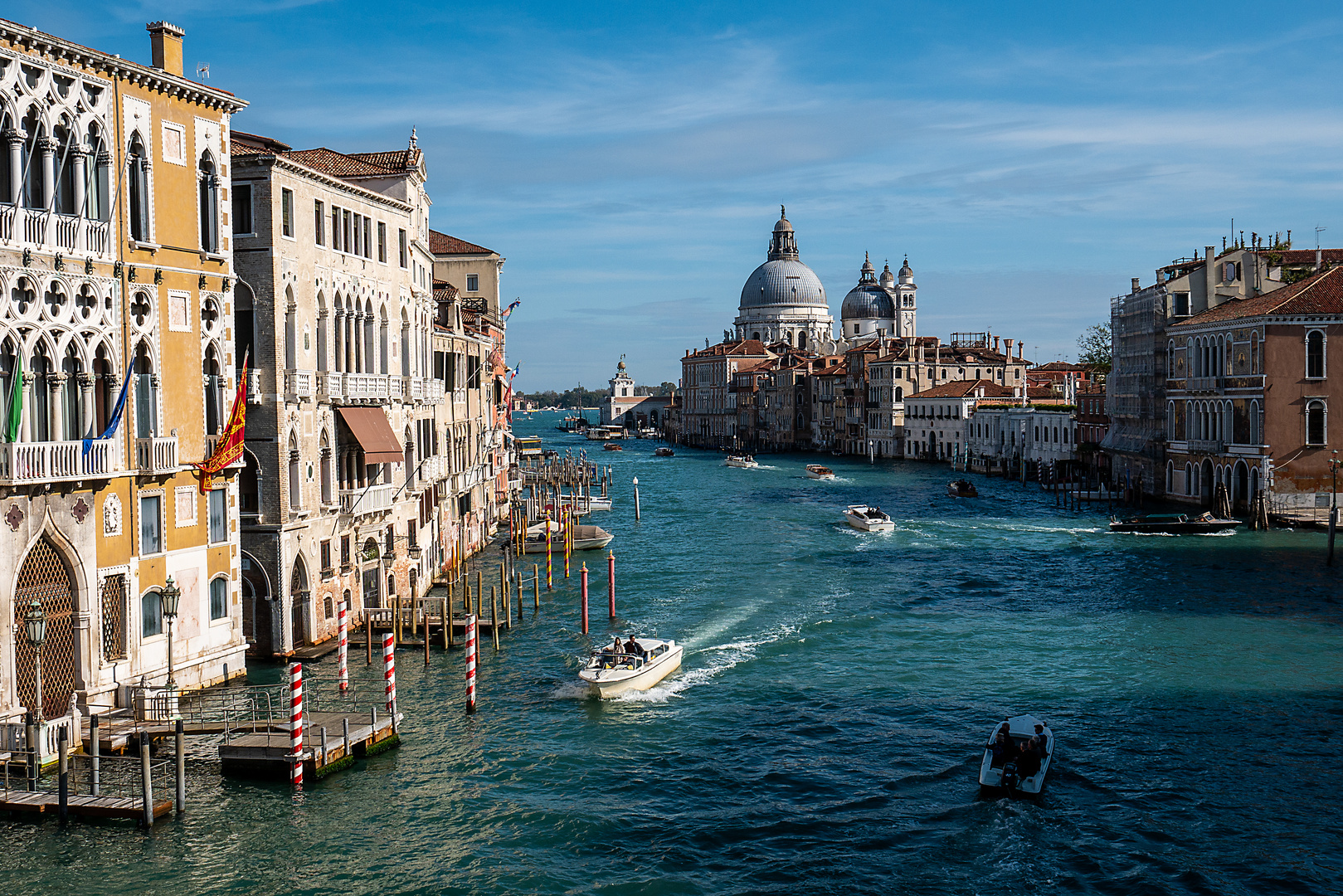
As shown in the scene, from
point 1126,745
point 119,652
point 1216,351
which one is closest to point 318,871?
point 119,652

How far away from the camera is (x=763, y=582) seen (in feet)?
111

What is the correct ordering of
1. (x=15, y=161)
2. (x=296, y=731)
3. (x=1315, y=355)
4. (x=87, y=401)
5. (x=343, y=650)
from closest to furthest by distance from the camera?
(x=15, y=161) < (x=296, y=731) < (x=87, y=401) < (x=343, y=650) < (x=1315, y=355)

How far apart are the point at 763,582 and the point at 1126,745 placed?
627 inches

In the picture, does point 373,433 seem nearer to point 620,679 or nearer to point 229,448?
point 229,448

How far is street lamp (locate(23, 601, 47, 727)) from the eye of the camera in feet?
51.0

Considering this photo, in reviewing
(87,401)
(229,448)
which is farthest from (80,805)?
(229,448)

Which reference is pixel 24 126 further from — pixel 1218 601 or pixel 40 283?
pixel 1218 601

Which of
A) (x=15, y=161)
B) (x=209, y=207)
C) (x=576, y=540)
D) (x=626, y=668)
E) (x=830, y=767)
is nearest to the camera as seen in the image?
(x=15, y=161)

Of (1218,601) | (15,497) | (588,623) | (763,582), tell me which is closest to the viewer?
(15,497)

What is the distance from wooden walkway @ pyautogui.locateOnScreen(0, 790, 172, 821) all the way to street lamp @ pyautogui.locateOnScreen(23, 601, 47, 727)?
1220 millimetres

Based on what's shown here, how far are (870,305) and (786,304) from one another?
18.2m

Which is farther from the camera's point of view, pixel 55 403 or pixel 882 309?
pixel 882 309

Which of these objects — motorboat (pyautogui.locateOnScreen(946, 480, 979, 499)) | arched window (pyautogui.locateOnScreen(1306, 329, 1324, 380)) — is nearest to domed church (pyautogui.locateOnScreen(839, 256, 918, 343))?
motorboat (pyautogui.locateOnScreen(946, 480, 979, 499))

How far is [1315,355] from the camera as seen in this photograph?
4272 cm
